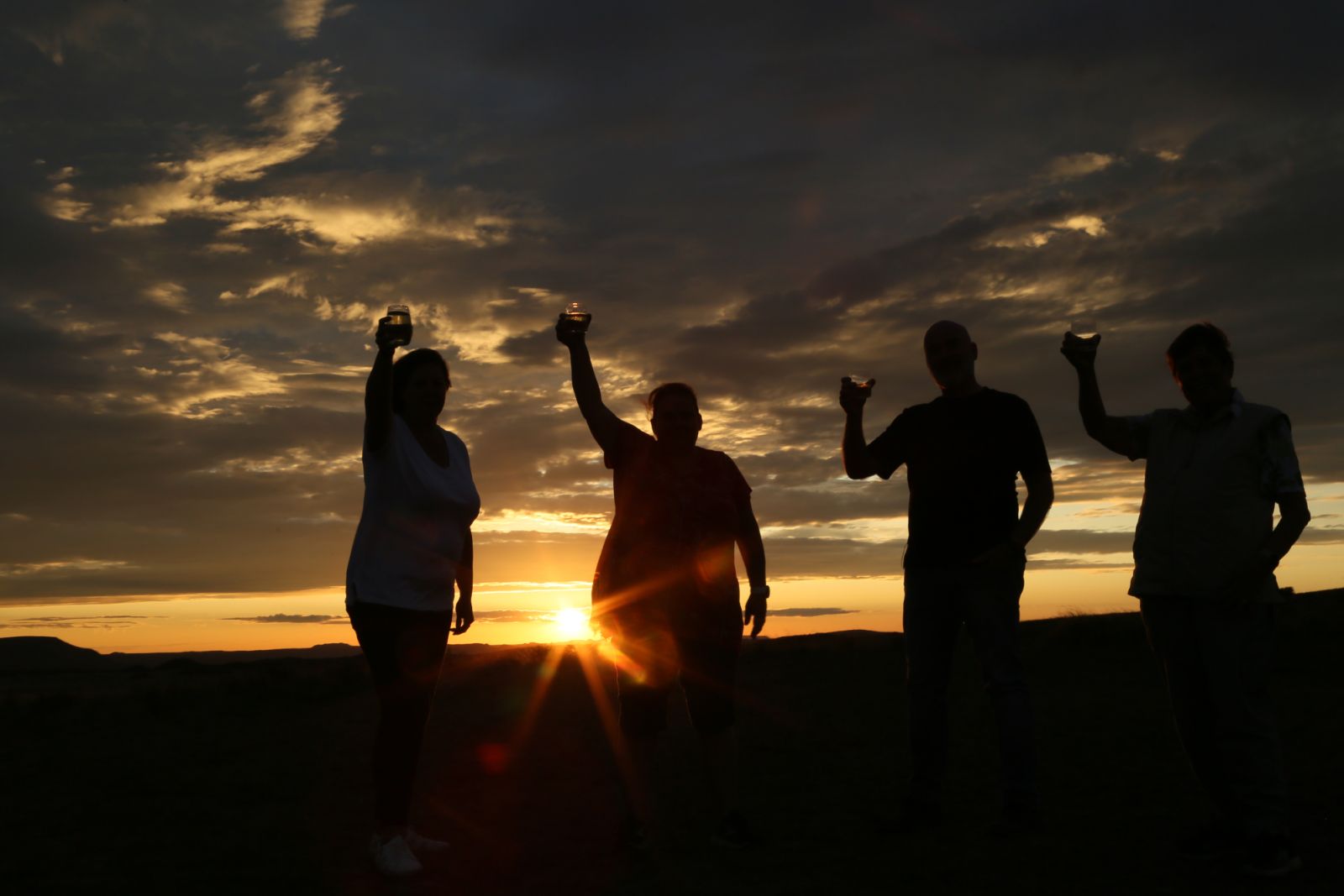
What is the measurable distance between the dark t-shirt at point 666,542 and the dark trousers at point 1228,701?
2.04 meters

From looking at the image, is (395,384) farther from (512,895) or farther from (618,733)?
(512,895)

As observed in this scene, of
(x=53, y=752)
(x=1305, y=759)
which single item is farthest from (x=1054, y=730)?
(x=53, y=752)

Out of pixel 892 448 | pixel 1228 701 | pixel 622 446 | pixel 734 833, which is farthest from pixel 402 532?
pixel 1228 701

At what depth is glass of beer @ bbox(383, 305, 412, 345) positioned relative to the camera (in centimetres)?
464

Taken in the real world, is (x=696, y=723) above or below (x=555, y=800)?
above

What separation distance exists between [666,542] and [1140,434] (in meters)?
2.37

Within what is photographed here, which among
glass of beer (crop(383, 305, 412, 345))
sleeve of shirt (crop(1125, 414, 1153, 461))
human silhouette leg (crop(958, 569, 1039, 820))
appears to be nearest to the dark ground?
human silhouette leg (crop(958, 569, 1039, 820))

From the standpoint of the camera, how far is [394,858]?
4754mm

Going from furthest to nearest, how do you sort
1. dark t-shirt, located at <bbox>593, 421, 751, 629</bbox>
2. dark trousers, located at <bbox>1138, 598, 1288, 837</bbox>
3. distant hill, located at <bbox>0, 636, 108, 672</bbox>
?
distant hill, located at <bbox>0, 636, 108, 672</bbox>
dark t-shirt, located at <bbox>593, 421, 751, 629</bbox>
dark trousers, located at <bbox>1138, 598, 1288, 837</bbox>

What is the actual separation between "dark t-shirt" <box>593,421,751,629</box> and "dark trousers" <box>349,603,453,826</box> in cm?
94

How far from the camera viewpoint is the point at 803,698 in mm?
10438

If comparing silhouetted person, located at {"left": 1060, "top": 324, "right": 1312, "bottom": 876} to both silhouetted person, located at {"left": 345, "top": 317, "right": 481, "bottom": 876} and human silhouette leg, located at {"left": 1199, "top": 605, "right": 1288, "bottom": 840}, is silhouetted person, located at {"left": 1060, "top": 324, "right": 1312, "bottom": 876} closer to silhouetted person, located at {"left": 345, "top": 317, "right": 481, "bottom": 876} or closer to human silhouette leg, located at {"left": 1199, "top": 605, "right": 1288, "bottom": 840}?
human silhouette leg, located at {"left": 1199, "top": 605, "right": 1288, "bottom": 840}

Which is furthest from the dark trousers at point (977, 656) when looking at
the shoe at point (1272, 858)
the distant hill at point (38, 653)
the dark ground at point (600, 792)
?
the distant hill at point (38, 653)

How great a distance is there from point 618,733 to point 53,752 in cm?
565
